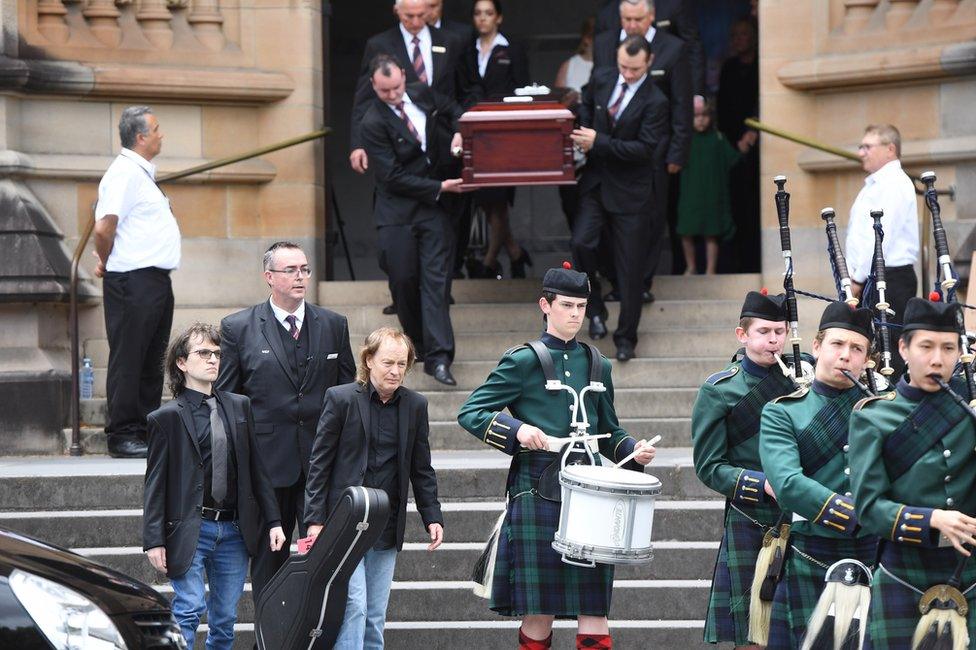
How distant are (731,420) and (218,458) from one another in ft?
6.59

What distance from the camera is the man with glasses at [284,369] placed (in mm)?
7578

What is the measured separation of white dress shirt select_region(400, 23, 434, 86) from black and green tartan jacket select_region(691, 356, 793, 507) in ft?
16.7

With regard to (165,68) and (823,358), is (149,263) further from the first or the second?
(823,358)

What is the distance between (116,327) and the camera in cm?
986

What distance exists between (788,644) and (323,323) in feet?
8.32

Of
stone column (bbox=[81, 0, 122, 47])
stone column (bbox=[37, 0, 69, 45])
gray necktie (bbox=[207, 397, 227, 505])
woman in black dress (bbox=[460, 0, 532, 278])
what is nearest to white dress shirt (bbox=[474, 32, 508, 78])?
woman in black dress (bbox=[460, 0, 532, 278])

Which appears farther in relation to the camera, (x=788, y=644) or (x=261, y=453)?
(x=261, y=453)

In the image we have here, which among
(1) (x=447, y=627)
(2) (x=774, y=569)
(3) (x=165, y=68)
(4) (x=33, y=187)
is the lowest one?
(1) (x=447, y=627)

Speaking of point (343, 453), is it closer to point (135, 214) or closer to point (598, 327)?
point (135, 214)

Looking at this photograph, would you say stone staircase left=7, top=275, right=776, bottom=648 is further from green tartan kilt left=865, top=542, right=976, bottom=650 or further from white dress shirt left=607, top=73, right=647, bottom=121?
green tartan kilt left=865, top=542, right=976, bottom=650

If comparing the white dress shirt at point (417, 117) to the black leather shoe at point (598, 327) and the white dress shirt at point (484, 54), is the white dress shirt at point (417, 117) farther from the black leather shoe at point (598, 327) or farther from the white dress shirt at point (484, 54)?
the black leather shoe at point (598, 327)

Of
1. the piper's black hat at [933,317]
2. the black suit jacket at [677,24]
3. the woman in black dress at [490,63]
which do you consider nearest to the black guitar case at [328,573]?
the piper's black hat at [933,317]

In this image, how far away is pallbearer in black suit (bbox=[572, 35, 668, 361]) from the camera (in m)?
10.6

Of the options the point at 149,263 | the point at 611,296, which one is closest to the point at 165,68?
the point at 149,263
